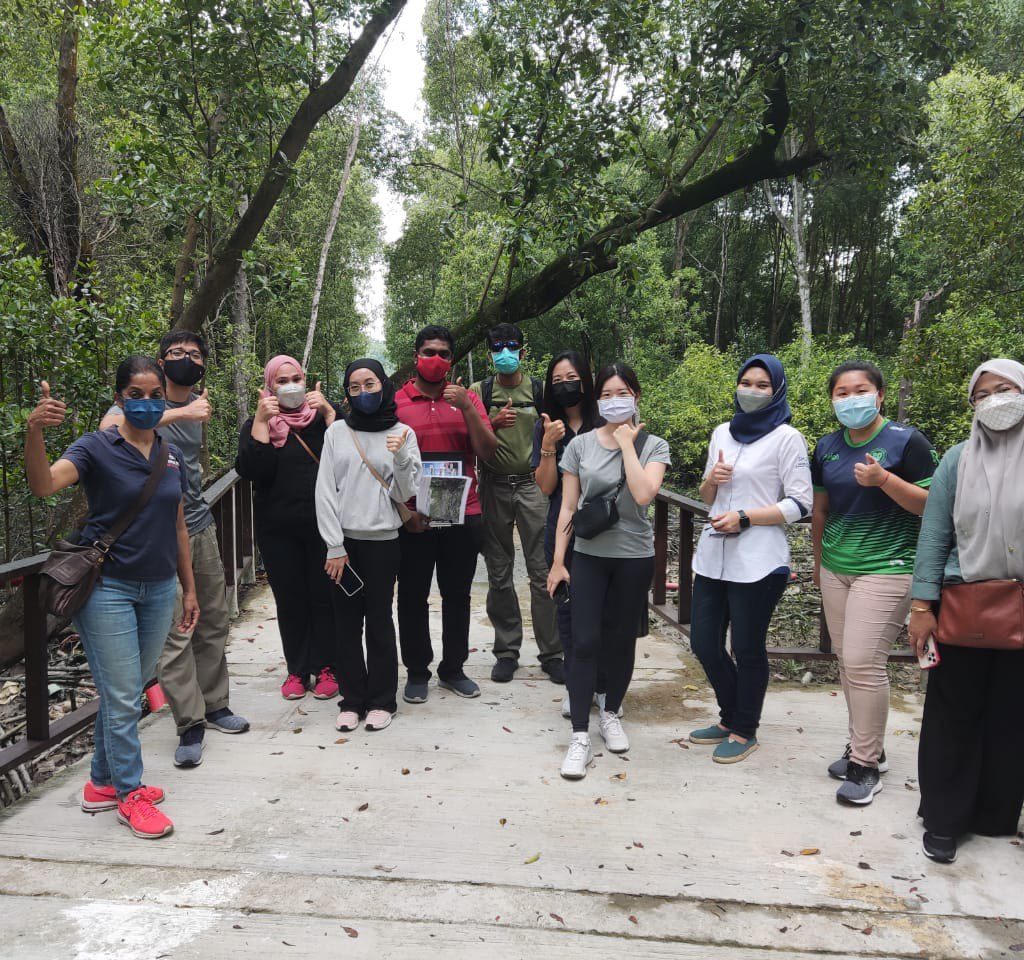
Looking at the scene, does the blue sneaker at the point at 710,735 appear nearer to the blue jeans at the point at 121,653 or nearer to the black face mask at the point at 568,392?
the black face mask at the point at 568,392

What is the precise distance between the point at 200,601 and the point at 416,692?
120cm

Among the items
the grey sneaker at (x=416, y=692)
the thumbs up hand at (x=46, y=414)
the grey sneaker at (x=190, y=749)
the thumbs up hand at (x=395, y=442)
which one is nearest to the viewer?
the thumbs up hand at (x=46, y=414)

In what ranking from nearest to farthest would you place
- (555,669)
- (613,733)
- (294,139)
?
(613,733)
(555,669)
(294,139)

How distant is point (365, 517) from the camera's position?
3529 millimetres

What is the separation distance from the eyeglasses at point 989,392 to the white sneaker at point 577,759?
1.97 metres

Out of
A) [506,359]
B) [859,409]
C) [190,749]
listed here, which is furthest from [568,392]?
[190,749]

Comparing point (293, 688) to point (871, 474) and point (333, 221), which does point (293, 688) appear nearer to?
point (871, 474)

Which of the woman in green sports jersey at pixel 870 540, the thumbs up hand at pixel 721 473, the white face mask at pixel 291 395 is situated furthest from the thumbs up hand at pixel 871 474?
the white face mask at pixel 291 395

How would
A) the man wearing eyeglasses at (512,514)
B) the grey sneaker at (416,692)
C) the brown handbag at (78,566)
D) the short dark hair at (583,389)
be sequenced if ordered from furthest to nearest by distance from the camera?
the man wearing eyeglasses at (512,514)
the grey sneaker at (416,692)
the short dark hair at (583,389)
the brown handbag at (78,566)

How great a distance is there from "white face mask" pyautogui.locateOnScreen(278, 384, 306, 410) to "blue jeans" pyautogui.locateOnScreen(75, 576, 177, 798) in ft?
3.95

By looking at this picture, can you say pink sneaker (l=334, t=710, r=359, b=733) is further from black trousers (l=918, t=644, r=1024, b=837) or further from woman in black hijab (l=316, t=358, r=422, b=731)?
black trousers (l=918, t=644, r=1024, b=837)

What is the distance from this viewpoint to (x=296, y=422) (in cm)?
379

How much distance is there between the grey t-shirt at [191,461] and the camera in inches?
131

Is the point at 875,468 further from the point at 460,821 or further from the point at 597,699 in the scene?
the point at 460,821
